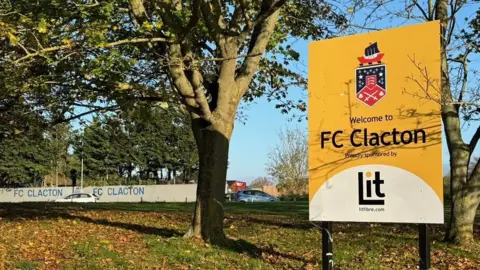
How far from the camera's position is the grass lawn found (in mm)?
8750

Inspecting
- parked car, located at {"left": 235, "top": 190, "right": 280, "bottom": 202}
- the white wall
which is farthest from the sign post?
the white wall

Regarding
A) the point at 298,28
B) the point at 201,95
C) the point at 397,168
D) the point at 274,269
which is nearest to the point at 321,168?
the point at 397,168

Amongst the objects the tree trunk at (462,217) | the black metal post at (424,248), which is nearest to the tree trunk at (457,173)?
the tree trunk at (462,217)

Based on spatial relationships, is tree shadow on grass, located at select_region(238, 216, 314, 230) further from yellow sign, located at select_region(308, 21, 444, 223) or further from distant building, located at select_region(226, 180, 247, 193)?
distant building, located at select_region(226, 180, 247, 193)

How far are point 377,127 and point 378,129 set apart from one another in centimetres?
3

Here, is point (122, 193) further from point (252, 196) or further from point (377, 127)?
point (377, 127)

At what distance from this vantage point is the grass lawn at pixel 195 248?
875 cm

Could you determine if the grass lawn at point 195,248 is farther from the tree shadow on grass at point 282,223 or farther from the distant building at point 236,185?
the distant building at point 236,185

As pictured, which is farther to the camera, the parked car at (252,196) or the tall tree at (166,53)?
the parked car at (252,196)

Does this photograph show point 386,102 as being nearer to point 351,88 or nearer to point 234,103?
point 351,88

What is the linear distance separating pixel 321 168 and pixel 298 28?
761 centimetres

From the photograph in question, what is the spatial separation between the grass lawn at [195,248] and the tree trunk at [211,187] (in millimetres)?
380

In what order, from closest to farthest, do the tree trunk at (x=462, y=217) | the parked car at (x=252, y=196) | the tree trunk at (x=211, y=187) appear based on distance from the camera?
the tree trunk at (x=211, y=187)
the tree trunk at (x=462, y=217)
the parked car at (x=252, y=196)

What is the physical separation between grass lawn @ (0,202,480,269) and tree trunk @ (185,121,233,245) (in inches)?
15.0
